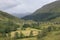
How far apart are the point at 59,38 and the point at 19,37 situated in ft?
107

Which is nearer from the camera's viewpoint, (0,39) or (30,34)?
(0,39)

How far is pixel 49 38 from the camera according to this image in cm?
7100

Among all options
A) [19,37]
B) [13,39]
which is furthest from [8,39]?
[19,37]

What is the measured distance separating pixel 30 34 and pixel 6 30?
84.9 ft

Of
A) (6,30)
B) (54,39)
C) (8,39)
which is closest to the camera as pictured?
(54,39)

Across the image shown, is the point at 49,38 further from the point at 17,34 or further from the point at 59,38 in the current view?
the point at 17,34

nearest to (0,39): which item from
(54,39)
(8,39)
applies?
(8,39)

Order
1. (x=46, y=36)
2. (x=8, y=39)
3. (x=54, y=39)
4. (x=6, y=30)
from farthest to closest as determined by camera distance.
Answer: (x=6, y=30), (x=8, y=39), (x=46, y=36), (x=54, y=39)

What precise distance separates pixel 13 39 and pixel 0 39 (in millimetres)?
7452

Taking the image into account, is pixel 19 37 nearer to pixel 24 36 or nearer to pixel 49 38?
pixel 24 36

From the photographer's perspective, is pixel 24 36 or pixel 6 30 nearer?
pixel 24 36

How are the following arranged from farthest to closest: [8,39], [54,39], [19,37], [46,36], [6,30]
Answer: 1. [6,30]
2. [19,37]
3. [8,39]
4. [46,36]
5. [54,39]

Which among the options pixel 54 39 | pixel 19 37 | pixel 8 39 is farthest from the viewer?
pixel 19 37

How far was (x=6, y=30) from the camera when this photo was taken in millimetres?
121062
